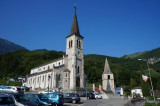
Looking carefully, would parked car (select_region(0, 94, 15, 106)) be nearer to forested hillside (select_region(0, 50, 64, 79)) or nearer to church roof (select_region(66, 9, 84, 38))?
church roof (select_region(66, 9, 84, 38))

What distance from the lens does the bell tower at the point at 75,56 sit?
136 ft

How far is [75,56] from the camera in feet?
140

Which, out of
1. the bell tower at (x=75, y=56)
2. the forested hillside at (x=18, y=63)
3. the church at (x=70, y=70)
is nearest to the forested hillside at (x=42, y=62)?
the forested hillside at (x=18, y=63)

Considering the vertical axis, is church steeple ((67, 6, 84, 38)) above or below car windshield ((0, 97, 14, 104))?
above

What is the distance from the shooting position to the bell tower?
136ft

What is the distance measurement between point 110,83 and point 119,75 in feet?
96.2

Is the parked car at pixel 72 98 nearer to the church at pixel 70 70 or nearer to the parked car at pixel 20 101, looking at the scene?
the parked car at pixel 20 101

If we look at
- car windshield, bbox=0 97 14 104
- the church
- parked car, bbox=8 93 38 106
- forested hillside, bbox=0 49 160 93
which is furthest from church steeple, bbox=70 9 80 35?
car windshield, bbox=0 97 14 104

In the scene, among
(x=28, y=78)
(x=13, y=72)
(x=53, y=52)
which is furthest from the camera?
(x=53, y=52)

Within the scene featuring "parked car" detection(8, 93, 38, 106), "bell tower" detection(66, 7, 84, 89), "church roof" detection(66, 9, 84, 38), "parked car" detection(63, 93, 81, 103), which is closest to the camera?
"parked car" detection(8, 93, 38, 106)

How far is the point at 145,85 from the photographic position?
47.2 m

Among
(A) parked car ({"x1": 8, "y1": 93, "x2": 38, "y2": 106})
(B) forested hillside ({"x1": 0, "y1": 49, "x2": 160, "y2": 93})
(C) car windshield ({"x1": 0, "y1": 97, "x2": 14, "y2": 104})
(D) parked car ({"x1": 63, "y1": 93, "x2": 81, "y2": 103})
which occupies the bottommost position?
(D) parked car ({"x1": 63, "y1": 93, "x2": 81, "y2": 103})

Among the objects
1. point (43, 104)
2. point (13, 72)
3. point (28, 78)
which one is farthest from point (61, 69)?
point (13, 72)

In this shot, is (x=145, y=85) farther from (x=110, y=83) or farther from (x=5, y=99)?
(x=5, y=99)
